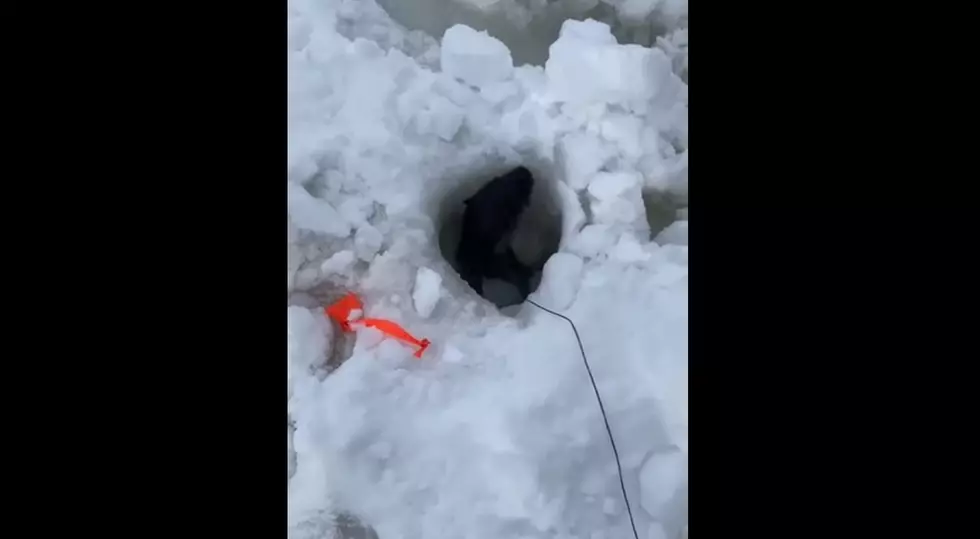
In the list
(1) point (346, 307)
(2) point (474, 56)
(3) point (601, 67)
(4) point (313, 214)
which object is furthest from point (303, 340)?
(3) point (601, 67)

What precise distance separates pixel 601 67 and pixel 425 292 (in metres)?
0.41

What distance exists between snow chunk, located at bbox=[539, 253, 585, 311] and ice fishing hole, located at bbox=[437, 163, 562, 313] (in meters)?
0.01

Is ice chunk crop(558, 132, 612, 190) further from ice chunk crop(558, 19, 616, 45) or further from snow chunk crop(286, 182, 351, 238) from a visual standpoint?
snow chunk crop(286, 182, 351, 238)

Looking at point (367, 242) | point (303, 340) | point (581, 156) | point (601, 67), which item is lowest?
point (303, 340)

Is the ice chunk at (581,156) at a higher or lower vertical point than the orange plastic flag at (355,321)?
higher

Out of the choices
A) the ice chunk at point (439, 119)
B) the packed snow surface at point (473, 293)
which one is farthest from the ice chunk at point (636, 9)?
the ice chunk at point (439, 119)

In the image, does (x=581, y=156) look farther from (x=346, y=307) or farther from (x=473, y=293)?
(x=346, y=307)

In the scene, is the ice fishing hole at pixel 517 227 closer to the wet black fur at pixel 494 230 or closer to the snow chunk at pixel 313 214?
the wet black fur at pixel 494 230

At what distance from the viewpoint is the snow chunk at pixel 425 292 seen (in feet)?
3.31

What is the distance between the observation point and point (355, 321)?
100cm
